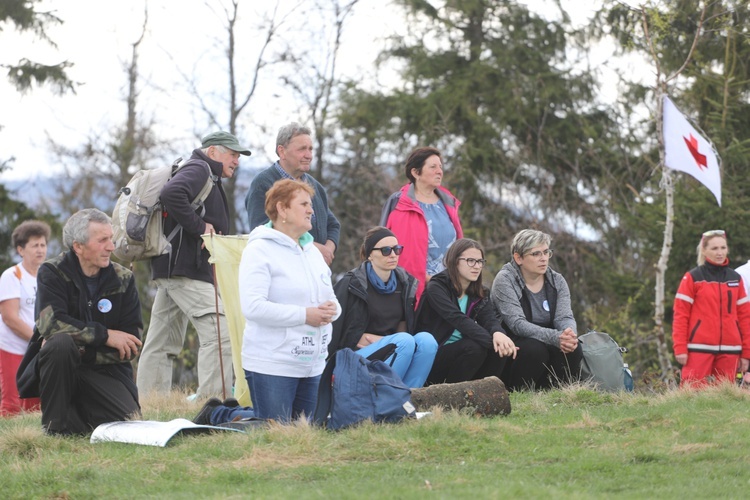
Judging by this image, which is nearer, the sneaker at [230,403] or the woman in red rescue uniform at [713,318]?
the sneaker at [230,403]

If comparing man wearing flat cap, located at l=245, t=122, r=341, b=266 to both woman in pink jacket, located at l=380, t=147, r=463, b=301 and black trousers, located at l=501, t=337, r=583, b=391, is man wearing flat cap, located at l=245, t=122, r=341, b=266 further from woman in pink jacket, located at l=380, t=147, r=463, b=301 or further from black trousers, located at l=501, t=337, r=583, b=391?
black trousers, located at l=501, t=337, r=583, b=391

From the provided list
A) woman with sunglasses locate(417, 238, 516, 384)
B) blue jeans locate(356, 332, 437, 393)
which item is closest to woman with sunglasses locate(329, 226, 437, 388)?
blue jeans locate(356, 332, 437, 393)

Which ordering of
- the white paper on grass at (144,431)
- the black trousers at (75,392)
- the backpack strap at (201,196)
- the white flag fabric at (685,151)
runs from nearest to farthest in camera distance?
the white paper on grass at (144,431)
the black trousers at (75,392)
the backpack strap at (201,196)
the white flag fabric at (685,151)

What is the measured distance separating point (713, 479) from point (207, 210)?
471 centimetres

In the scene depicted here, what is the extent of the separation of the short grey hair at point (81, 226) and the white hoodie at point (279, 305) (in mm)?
1082

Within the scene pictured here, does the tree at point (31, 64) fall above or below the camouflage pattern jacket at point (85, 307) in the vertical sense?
above

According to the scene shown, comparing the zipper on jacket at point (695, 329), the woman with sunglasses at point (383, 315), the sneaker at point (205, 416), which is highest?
the woman with sunglasses at point (383, 315)

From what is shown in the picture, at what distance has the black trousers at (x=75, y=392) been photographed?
6.73m

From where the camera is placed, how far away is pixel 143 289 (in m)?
23.8

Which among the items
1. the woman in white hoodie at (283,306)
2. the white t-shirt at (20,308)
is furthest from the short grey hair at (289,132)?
the white t-shirt at (20,308)

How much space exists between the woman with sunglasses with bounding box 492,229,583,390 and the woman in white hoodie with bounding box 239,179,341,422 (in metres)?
2.24

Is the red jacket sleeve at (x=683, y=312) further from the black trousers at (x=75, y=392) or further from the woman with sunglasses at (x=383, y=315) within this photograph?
the black trousers at (x=75, y=392)

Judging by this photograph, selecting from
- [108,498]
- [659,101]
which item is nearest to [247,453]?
[108,498]

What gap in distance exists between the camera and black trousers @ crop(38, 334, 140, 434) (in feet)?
22.1
